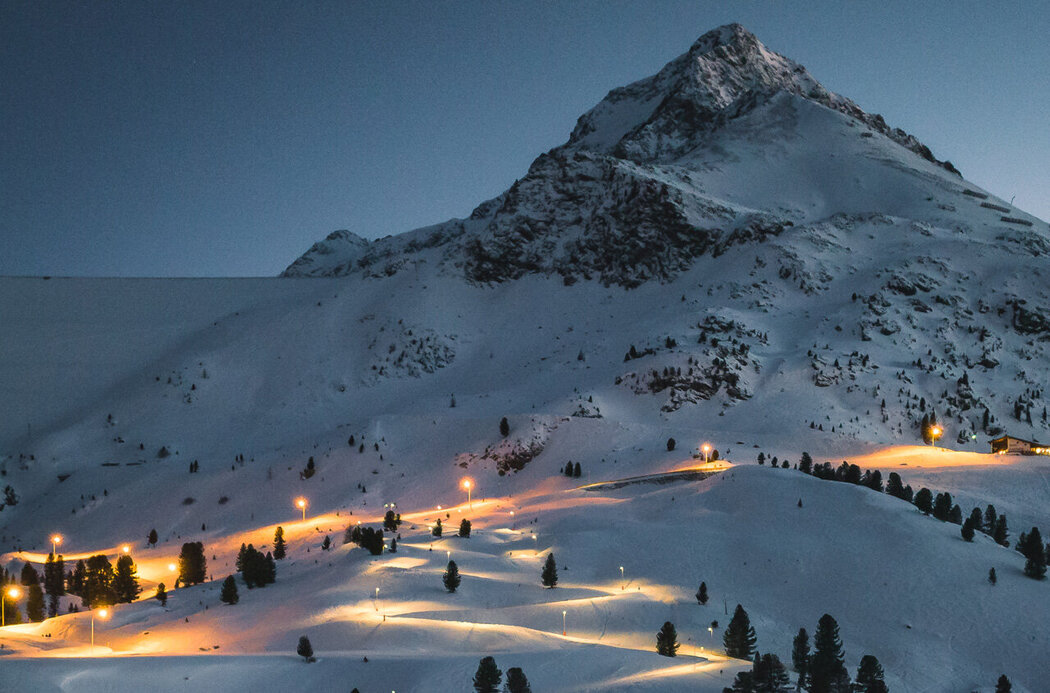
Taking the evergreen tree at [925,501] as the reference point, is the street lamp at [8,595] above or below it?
below

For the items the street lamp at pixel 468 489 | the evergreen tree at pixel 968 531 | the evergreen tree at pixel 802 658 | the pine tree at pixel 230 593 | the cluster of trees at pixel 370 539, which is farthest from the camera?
the street lamp at pixel 468 489

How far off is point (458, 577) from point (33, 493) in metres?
70.2

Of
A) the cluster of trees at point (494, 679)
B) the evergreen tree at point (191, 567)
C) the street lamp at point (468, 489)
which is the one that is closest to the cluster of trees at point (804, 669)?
the cluster of trees at point (494, 679)

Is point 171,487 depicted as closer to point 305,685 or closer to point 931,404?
point 305,685

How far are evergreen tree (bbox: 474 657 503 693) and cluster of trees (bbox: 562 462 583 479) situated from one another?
138 ft

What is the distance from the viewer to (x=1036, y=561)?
39344mm

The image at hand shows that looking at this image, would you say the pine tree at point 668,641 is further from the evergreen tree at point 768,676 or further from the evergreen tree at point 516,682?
the evergreen tree at point 516,682

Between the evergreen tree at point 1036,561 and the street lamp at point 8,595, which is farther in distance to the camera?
the street lamp at point 8,595

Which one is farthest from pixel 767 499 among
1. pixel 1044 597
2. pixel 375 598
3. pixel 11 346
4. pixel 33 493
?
pixel 11 346

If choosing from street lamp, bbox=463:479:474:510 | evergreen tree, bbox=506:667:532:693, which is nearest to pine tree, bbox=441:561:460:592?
evergreen tree, bbox=506:667:532:693

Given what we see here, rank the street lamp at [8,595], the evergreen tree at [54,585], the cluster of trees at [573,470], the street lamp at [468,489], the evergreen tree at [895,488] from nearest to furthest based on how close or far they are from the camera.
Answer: the street lamp at [8,595] → the evergreen tree at [895,488] → the evergreen tree at [54,585] → the street lamp at [468,489] → the cluster of trees at [573,470]

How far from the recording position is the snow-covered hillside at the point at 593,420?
35875 millimetres

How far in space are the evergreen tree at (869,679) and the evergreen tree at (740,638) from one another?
5262 millimetres

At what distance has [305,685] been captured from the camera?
1126 inches
